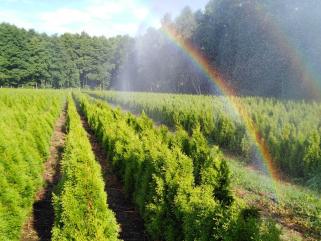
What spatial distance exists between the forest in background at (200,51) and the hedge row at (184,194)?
2596cm

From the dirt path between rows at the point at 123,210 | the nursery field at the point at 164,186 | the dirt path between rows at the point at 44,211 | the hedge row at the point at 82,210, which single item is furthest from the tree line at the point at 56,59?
the hedge row at the point at 82,210

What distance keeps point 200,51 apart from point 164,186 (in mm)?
Result: 48479

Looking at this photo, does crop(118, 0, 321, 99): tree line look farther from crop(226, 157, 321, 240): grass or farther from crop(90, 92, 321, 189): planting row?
crop(226, 157, 321, 240): grass

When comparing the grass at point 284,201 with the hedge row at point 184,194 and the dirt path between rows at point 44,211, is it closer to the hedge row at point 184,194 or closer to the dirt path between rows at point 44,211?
the hedge row at point 184,194

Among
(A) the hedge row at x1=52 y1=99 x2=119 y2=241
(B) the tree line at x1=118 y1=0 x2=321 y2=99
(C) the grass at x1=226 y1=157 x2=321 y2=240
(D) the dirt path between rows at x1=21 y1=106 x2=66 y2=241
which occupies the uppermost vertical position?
(B) the tree line at x1=118 y1=0 x2=321 y2=99

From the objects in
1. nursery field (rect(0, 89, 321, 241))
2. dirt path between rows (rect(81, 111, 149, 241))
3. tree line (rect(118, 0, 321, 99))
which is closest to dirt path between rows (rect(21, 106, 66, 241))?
nursery field (rect(0, 89, 321, 241))

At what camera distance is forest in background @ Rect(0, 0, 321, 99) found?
34.9 metres

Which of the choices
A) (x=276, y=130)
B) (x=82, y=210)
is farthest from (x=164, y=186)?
(x=276, y=130)

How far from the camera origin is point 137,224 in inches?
329

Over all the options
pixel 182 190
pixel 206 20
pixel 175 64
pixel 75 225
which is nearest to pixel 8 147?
pixel 75 225

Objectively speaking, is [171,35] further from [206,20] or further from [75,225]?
[75,225]

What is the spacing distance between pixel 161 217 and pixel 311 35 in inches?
1258

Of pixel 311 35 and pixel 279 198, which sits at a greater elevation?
pixel 311 35

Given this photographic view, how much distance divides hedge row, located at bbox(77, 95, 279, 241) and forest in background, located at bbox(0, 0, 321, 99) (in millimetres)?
25960
